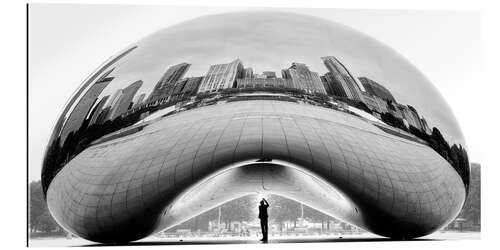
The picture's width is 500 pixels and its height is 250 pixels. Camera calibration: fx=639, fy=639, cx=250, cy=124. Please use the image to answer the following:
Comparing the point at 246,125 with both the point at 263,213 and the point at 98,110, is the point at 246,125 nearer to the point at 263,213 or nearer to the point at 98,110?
the point at 98,110

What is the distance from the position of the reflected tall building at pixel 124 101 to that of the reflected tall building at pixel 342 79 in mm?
3682

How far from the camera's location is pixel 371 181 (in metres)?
12.3

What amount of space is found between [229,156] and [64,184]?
12.0 ft

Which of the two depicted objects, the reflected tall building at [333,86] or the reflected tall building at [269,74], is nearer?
the reflected tall building at [269,74]

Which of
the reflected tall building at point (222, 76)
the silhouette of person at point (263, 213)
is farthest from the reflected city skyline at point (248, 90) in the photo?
the silhouette of person at point (263, 213)

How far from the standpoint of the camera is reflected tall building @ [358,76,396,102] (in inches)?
497

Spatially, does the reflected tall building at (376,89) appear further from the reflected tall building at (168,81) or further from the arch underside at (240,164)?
the reflected tall building at (168,81)

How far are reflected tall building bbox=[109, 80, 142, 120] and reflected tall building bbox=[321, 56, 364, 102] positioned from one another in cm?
368

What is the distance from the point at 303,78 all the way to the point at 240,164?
79.1 inches

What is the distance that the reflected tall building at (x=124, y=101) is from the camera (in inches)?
479

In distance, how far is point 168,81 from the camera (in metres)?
12.1

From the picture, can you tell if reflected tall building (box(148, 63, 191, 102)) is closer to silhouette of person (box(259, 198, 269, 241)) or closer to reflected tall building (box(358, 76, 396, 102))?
reflected tall building (box(358, 76, 396, 102))

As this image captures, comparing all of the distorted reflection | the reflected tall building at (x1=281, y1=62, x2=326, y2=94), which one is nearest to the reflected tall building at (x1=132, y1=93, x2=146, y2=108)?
the distorted reflection

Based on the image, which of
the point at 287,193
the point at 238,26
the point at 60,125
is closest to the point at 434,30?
the point at 287,193
